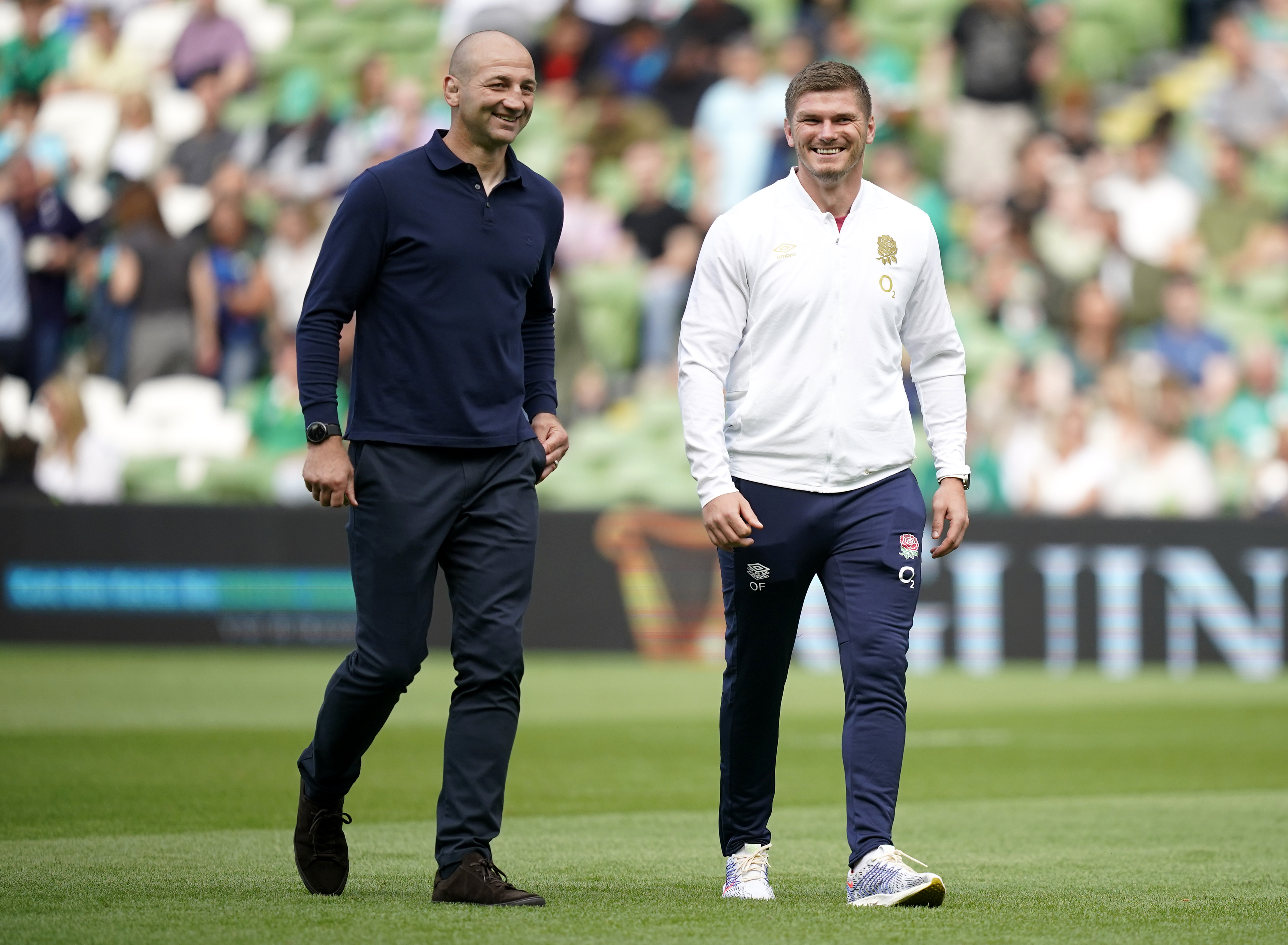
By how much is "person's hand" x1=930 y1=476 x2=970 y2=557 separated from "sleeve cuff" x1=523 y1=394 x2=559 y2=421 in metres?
1.13

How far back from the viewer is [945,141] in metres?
18.7

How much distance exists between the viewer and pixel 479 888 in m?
5.14

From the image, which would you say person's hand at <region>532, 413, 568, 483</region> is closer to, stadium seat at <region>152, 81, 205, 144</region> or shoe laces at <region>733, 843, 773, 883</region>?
shoe laces at <region>733, 843, 773, 883</region>

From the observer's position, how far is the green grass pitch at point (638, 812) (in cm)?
493

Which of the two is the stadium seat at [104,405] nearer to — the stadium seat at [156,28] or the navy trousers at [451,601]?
the stadium seat at [156,28]

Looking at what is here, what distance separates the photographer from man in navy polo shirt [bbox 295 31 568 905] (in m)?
5.31

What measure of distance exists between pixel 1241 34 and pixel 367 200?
15.5m

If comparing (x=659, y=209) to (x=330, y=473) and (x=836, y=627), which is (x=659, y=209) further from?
(x=330, y=473)

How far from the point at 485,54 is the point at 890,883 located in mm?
2417

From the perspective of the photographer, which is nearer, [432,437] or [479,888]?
[479,888]

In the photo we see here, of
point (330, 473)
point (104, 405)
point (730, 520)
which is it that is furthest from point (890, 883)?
point (104, 405)

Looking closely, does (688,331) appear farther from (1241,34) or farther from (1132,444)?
(1241,34)

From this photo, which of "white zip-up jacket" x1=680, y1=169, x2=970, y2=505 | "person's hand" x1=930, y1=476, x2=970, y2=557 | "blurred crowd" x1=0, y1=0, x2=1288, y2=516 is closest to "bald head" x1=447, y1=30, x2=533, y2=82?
"white zip-up jacket" x1=680, y1=169, x2=970, y2=505

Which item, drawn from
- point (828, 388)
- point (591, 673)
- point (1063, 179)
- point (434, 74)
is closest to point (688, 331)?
point (828, 388)
